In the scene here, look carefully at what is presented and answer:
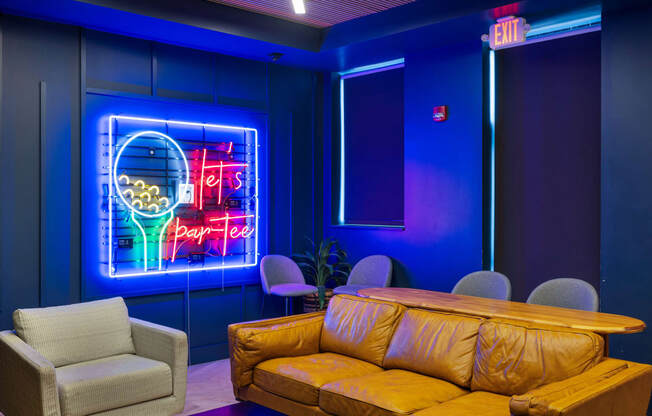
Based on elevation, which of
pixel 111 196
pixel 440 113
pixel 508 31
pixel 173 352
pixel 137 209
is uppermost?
pixel 508 31

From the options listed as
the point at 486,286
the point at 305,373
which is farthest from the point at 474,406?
the point at 486,286

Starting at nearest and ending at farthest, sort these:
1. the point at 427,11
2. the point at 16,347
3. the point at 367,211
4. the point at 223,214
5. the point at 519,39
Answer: the point at 16,347 → the point at 519,39 → the point at 427,11 → the point at 223,214 → the point at 367,211

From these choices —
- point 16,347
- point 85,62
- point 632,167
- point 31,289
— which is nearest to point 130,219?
point 31,289

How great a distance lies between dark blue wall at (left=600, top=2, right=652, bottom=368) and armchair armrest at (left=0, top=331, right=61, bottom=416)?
421 cm

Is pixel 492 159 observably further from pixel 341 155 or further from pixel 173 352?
pixel 173 352

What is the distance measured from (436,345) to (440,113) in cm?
300

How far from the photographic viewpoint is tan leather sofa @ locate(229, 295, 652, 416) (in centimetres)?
295

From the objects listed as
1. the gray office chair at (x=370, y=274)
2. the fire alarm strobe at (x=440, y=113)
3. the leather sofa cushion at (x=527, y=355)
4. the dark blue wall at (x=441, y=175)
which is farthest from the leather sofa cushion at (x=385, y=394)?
the fire alarm strobe at (x=440, y=113)

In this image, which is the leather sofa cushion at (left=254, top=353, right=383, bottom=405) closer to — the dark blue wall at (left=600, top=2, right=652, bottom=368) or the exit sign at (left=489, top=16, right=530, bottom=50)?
the dark blue wall at (left=600, top=2, right=652, bottom=368)

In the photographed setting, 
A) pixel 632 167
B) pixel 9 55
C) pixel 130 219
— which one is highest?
pixel 9 55

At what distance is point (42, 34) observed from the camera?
507cm

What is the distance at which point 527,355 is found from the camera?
327 centimetres

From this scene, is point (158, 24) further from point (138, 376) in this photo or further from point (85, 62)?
point (138, 376)

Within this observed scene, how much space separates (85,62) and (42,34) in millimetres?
409
